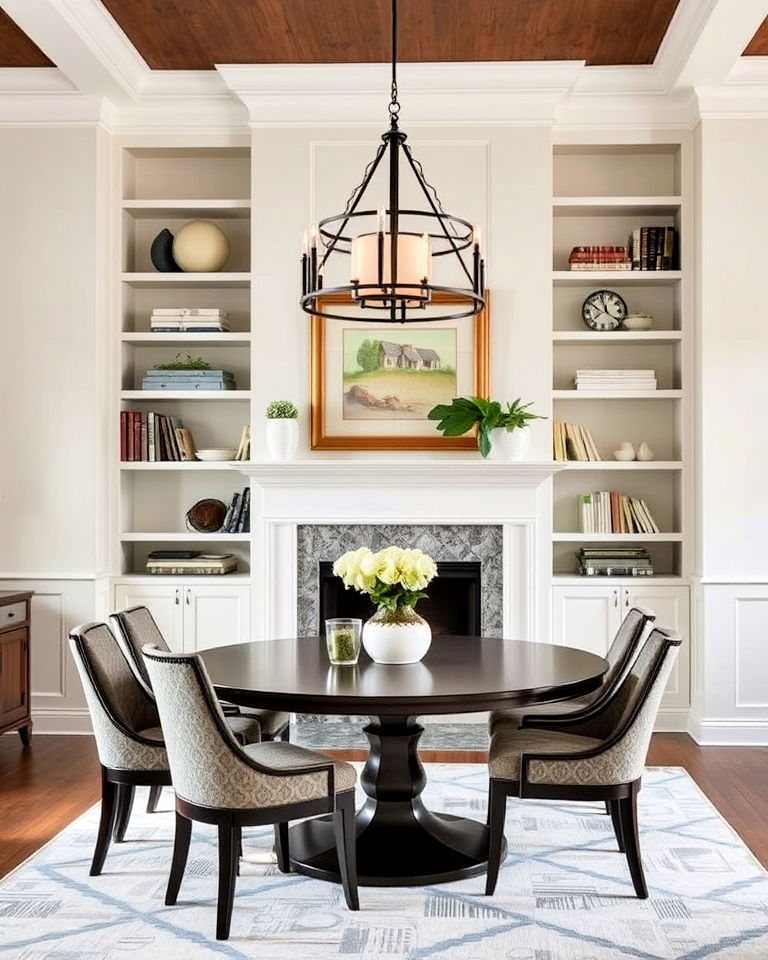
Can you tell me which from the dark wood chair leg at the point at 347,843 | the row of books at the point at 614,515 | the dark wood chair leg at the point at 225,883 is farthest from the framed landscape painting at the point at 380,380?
the dark wood chair leg at the point at 225,883

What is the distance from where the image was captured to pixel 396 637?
3.76 m

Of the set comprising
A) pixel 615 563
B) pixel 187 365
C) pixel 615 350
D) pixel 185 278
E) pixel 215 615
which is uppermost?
pixel 185 278

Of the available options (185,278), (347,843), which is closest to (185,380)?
(185,278)

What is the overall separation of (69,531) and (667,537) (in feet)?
9.89

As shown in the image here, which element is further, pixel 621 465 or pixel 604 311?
pixel 604 311

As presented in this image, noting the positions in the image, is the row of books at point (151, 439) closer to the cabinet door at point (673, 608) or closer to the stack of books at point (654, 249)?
the cabinet door at point (673, 608)

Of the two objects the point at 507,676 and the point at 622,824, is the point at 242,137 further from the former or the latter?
the point at 622,824

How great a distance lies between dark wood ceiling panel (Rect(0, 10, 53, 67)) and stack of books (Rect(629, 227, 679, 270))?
305cm

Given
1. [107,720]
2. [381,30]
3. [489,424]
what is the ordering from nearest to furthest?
[107,720]
[381,30]
[489,424]

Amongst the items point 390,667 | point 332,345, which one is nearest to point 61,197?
point 332,345

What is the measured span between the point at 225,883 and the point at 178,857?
269mm

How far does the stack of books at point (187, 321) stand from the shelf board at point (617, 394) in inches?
70.2

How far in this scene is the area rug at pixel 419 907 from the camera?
300cm

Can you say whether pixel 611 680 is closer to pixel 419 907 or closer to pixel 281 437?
pixel 419 907
